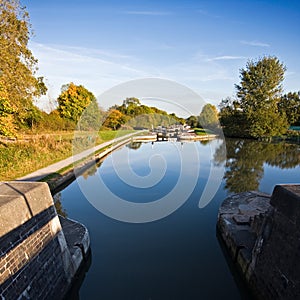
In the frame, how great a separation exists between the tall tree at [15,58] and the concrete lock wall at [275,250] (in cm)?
998

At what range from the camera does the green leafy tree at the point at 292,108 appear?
116 feet

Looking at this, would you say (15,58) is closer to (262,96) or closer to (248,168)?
(248,168)

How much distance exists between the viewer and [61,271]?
12.0 ft

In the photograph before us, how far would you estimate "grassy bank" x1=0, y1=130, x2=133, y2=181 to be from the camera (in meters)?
9.44

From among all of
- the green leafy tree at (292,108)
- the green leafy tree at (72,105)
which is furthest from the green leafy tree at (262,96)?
the green leafy tree at (72,105)

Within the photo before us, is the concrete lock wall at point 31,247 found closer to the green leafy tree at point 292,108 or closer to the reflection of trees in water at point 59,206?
the reflection of trees in water at point 59,206

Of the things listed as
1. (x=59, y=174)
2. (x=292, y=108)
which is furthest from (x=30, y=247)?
(x=292, y=108)

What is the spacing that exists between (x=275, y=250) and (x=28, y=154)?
38.8 ft

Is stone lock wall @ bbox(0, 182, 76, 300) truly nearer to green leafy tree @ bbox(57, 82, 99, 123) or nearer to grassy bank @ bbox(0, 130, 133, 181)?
grassy bank @ bbox(0, 130, 133, 181)

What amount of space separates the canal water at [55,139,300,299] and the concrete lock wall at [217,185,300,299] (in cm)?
50

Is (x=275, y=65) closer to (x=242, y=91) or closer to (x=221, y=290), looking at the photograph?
(x=242, y=91)

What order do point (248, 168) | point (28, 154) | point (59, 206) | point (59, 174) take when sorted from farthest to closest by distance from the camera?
1. point (248, 168)
2. point (28, 154)
3. point (59, 174)
4. point (59, 206)

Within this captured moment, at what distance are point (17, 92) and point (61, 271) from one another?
8952 millimetres

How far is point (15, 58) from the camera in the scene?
9.25 meters
